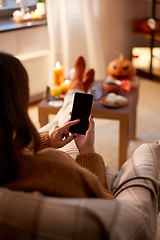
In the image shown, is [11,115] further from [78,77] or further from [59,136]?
[78,77]

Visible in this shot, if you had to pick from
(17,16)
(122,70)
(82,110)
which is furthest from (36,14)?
(82,110)

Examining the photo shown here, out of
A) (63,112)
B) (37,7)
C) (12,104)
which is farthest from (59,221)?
(37,7)

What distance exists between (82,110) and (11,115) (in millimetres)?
566

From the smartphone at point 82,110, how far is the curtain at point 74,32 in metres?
1.69

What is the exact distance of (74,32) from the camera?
2.85 metres

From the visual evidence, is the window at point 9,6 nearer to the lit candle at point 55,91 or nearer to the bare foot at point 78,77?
the bare foot at point 78,77

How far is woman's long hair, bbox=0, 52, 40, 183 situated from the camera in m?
0.55

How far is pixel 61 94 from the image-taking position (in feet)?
5.86

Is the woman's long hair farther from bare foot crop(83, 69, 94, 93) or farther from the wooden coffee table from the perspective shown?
bare foot crop(83, 69, 94, 93)

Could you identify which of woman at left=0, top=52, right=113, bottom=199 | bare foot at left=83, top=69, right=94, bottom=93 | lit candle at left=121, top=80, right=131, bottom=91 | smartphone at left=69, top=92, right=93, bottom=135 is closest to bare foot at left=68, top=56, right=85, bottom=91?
bare foot at left=83, top=69, right=94, bottom=93

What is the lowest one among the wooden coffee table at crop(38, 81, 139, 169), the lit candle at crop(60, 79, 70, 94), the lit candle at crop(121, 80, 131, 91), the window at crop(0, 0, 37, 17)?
the wooden coffee table at crop(38, 81, 139, 169)

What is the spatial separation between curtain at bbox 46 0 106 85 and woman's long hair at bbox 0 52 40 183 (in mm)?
2184

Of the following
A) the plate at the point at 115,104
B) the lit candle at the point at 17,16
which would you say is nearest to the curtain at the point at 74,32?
the lit candle at the point at 17,16

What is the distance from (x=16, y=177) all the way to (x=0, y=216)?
0.32 feet
